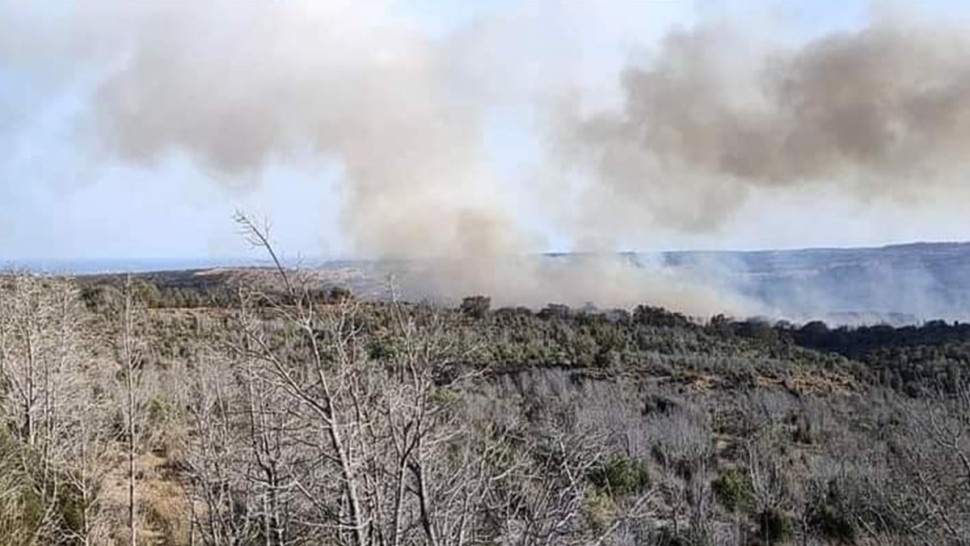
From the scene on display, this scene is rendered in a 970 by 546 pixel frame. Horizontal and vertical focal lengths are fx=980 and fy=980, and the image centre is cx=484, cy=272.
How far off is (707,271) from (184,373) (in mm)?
70679

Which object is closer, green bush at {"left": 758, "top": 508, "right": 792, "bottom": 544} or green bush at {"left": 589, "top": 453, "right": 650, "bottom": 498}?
green bush at {"left": 758, "top": 508, "right": 792, "bottom": 544}

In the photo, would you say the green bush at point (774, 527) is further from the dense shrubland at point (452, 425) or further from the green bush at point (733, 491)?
the green bush at point (733, 491)

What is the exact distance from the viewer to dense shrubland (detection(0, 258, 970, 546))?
4914mm

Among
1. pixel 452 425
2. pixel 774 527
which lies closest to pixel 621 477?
pixel 774 527

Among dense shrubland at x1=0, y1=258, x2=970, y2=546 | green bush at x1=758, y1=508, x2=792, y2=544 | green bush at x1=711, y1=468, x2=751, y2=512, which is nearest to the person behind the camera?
dense shrubland at x1=0, y1=258, x2=970, y2=546

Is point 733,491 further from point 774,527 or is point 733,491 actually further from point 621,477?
point 621,477

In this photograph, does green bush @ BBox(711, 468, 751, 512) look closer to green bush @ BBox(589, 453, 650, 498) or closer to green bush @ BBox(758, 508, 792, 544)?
green bush @ BBox(758, 508, 792, 544)

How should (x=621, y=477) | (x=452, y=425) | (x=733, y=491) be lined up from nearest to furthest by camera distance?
1. (x=452, y=425)
2. (x=621, y=477)
3. (x=733, y=491)

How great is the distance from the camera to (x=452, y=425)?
22.2ft

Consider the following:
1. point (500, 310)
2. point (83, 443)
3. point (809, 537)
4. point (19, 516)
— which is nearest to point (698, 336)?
point (500, 310)

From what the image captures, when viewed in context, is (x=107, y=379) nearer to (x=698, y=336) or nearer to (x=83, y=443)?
(x=83, y=443)

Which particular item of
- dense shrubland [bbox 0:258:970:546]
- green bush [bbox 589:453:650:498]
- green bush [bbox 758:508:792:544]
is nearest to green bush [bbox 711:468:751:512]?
dense shrubland [bbox 0:258:970:546]

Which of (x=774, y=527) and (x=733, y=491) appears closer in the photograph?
(x=774, y=527)

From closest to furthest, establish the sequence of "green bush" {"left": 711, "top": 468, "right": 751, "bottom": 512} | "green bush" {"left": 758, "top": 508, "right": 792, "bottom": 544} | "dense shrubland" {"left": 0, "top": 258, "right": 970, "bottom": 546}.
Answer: "dense shrubland" {"left": 0, "top": 258, "right": 970, "bottom": 546} → "green bush" {"left": 758, "top": 508, "right": 792, "bottom": 544} → "green bush" {"left": 711, "top": 468, "right": 751, "bottom": 512}
